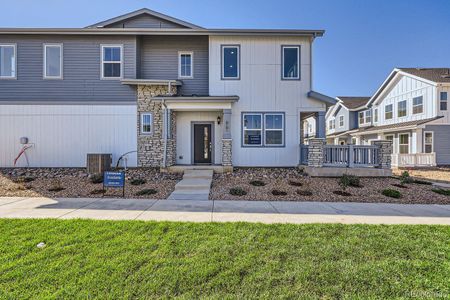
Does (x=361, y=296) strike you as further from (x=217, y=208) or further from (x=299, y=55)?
(x=299, y=55)

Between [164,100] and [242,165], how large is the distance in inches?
193

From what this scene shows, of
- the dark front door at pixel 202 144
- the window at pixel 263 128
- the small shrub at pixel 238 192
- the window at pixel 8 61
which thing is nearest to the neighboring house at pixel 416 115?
the window at pixel 263 128

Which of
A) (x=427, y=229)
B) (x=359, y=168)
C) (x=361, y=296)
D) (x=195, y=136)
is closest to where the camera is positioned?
(x=361, y=296)

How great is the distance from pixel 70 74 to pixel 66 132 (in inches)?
116

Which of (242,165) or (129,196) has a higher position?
(242,165)

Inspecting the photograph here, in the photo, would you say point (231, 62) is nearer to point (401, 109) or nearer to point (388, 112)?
point (401, 109)

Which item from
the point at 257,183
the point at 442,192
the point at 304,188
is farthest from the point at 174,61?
the point at 442,192

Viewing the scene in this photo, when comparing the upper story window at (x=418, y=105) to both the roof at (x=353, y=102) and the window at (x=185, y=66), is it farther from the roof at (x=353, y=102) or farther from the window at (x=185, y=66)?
the window at (x=185, y=66)

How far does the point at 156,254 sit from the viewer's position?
11.5ft

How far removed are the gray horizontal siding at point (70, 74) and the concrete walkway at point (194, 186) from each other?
5297mm

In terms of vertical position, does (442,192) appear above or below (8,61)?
below

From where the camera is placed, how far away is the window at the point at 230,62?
39.2 feet

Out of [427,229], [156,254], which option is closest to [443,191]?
[427,229]

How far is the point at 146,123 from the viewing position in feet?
39.5
